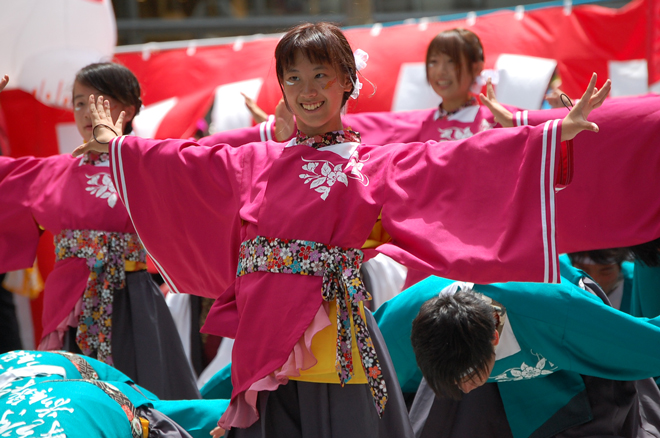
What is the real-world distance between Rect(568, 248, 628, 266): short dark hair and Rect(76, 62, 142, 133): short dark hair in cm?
182

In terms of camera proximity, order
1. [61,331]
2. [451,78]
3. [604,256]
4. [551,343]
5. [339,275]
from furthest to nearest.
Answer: [451,78] → [604,256] → [61,331] → [551,343] → [339,275]

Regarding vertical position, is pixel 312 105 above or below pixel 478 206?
above

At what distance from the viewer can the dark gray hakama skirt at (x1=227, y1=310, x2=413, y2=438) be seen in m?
1.68

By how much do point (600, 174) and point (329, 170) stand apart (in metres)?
0.89

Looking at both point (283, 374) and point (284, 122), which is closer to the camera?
point (283, 374)

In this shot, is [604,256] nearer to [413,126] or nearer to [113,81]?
[413,126]

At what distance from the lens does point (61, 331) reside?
2561mm

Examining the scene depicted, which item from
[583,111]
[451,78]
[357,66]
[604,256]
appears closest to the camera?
[583,111]

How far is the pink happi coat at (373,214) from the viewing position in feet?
5.49

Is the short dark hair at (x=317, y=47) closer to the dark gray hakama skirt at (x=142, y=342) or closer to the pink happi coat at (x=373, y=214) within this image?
the pink happi coat at (x=373, y=214)

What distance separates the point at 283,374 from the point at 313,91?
0.70 m

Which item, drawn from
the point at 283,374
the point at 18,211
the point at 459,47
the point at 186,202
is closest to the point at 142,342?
the point at 18,211

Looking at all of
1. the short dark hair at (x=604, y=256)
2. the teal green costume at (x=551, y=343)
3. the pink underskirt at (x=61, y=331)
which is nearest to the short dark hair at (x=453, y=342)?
the teal green costume at (x=551, y=343)

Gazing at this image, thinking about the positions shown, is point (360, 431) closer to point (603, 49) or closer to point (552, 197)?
point (552, 197)
